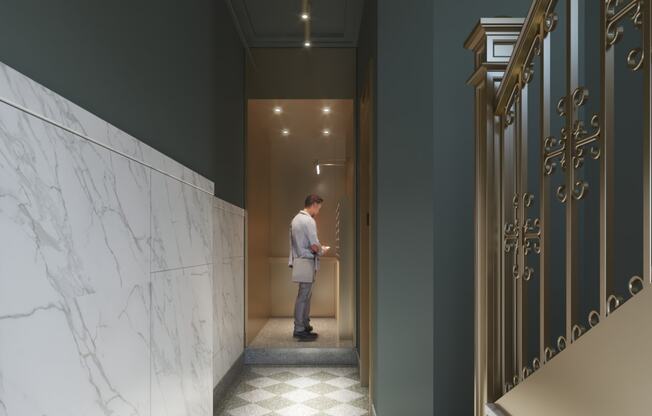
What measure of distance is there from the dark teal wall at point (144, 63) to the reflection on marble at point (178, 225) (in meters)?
0.18

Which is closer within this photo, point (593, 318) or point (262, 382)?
point (593, 318)

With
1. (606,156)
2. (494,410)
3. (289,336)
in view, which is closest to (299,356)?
(289,336)

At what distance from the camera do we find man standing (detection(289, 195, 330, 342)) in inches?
222

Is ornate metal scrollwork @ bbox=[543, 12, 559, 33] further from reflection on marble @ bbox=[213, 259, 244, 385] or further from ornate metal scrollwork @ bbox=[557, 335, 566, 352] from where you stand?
reflection on marble @ bbox=[213, 259, 244, 385]

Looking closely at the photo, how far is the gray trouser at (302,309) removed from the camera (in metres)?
5.59

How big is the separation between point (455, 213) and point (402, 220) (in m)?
0.41

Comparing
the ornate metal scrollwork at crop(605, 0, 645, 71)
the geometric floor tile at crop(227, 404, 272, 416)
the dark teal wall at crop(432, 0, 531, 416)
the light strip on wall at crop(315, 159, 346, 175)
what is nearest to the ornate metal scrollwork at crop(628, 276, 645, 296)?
the ornate metal scrollwork at crop(605, 0, 645, 71)

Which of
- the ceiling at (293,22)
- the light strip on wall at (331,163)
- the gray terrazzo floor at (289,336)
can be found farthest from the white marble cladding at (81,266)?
the light strip on wall at (331,163)

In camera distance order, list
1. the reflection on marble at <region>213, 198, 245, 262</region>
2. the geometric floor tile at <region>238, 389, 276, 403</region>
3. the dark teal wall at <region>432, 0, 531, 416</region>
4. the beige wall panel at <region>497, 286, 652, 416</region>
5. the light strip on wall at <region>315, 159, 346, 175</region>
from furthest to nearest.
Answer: the light strip on wall at <region>315, 159, 346, 175</region> < the geometric floor tile at <region>238, 389, 276, 403</region> < the reflection on marble at <region>213, 198, 245, 262</region> < the dark teal wall at <region>432, 0, 531, 416</region> < the beige wall panel at <region>497, 286, 652, 416</region>

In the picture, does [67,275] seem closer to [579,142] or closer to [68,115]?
[68,115]

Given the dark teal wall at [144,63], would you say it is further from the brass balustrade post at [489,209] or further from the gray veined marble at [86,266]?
the brass balustrade post at [489,209]

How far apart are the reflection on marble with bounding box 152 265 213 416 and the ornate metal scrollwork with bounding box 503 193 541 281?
134cm

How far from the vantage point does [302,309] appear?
562cm

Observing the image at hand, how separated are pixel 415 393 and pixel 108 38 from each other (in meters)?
2.46
